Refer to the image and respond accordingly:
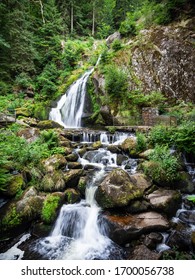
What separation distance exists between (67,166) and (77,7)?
2687cm

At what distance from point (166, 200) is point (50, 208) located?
3281mm

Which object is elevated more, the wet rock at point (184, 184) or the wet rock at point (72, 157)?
the wet rock at point (72, 157)

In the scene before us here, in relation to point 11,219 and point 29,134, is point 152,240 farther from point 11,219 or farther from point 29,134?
point 29,134

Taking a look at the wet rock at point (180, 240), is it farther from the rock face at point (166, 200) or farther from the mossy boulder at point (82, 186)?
the mossy boulder at point (82, 186)

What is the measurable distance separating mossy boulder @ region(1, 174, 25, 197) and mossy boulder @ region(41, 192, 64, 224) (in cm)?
86

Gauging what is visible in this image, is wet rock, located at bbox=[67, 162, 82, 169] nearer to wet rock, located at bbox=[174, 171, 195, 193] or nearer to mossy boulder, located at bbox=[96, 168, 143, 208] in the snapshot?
mossy boulder, located at bbox=[96, 168, 143, 208]

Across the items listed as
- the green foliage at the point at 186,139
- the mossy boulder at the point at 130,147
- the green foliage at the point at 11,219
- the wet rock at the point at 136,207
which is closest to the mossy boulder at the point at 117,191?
the wet rock at the point at 136,207

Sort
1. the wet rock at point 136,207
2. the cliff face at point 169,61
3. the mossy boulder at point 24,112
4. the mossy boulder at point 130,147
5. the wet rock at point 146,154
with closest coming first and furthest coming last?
the wet rock at point 136,207 < the wet rock at point 146,154 < the mossy boulder at point 130,147 < the cliff face at point 169,61 < the mossy boulder at point 24,112

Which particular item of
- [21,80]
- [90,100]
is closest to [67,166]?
[90,100]

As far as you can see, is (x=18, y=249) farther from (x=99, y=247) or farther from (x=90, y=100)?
(x=90, y=100)

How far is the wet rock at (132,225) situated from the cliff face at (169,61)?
8.88 m

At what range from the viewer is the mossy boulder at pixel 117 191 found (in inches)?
210

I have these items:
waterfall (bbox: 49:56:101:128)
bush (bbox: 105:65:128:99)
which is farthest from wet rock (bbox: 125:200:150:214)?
waterfall (bbox: 49:56:101:128)

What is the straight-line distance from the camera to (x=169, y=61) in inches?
484
